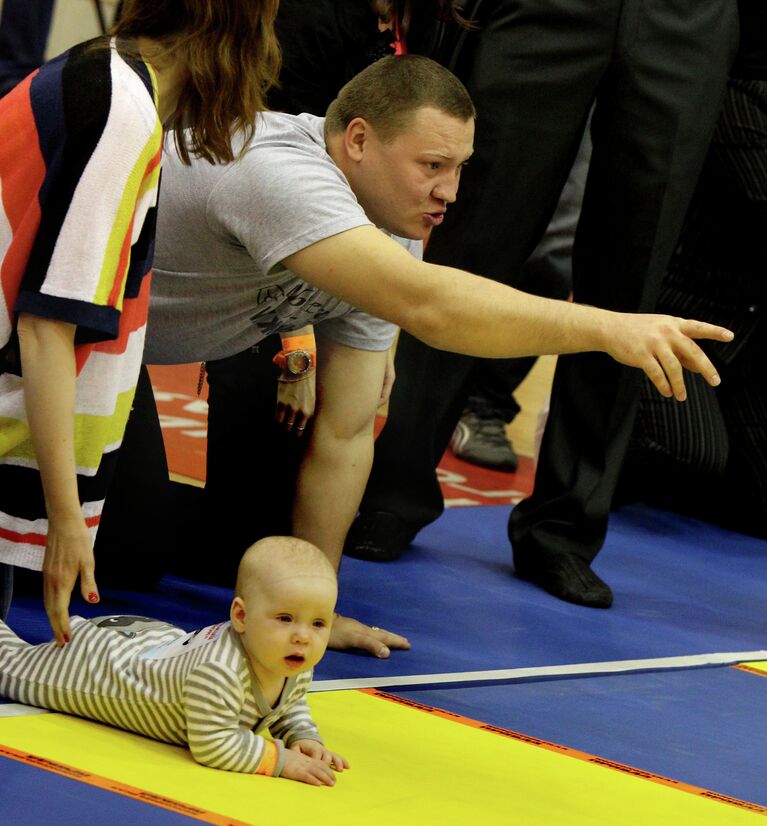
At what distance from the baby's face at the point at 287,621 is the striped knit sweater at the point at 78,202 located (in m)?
0.30

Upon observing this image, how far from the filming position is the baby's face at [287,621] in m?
1.42

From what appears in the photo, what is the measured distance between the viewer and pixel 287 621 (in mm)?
1430

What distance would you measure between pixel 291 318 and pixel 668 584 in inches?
45.3

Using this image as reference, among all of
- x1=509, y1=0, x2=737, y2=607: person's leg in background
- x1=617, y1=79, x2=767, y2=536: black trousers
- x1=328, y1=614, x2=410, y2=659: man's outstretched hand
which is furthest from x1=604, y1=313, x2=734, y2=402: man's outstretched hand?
x1=617, y1=79, x2=767, y2=536: black trousers

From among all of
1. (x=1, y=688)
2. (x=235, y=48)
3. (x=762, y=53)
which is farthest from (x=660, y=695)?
(x=762, y=53)

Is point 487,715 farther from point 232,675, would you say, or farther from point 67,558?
point 67,558

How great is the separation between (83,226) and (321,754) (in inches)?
23.6

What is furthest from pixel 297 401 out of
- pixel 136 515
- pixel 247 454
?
pixel 136 515

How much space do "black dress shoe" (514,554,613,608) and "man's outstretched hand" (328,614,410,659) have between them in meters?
0.56

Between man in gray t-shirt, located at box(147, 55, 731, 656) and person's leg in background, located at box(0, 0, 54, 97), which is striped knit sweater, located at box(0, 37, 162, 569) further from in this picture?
person's leg in background, located at box(0, 0, 54, 97)

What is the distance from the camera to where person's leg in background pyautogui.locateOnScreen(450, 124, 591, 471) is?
361 cm

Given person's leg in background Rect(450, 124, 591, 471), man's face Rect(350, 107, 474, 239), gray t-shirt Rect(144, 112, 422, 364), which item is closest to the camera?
gray t-shirt Rect(144, 112, 422, 364)

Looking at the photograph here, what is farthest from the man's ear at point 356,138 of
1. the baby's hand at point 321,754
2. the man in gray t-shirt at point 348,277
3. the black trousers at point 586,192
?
the baby's hand at point 321,754

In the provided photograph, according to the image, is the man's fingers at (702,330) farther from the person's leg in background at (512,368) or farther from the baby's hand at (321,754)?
the person's leg in background at (512,368)
